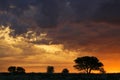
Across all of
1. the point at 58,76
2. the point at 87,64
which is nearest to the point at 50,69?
the point at 58,76

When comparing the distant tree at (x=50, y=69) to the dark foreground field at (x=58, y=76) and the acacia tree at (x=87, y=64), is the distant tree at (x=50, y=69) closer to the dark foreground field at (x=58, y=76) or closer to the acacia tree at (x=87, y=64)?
the dark foreground field at (x=58, y=76)

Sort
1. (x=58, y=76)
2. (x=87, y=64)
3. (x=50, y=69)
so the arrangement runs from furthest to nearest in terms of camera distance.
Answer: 1. (x=87, y=64)
2. (x=50, y=69)
3. (x=58, y=76)

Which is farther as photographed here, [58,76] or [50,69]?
[50,69]

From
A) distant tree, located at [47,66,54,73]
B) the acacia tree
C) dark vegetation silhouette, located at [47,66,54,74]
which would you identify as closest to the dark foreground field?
dark vegetation silhouette, located at [47,66,54,74]

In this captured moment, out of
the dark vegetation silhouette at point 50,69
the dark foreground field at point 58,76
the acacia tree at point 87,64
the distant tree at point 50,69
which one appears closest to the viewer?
the dark foreground field at point 58,76

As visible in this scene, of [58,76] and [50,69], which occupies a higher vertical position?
[50,69]

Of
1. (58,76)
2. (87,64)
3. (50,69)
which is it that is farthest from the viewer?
(87,64)

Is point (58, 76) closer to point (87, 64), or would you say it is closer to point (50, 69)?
point (50, 69)

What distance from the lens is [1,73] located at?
173 feet

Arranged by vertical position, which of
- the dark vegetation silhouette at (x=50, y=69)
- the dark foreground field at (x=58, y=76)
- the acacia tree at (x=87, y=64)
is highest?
the acacia tree at (x=87, y=64)

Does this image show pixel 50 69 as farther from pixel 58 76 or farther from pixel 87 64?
pixel 87 64

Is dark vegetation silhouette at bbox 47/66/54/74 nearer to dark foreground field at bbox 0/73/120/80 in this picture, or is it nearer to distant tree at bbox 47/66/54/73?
distant tree at bbox 47/66/54/73

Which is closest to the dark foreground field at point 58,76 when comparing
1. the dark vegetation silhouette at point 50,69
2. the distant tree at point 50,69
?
the dark vegetation silhouette at point 50,69

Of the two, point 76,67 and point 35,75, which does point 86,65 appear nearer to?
point 76,67
